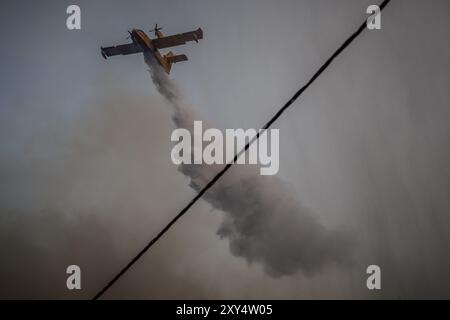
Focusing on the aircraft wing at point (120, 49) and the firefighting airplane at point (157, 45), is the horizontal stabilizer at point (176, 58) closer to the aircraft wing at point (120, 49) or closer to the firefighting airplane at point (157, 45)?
the firefighting airplane at point (157, 45)

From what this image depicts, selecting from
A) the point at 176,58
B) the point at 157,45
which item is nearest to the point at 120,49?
the point at 157,45

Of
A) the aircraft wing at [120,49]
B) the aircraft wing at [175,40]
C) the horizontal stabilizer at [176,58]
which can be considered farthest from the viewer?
the horizontal stabilizer at [176,58]

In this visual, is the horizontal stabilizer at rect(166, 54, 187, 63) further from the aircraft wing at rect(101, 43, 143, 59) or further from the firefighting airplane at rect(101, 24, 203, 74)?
the aircraft wing at rect(101, 43, 143, 59)

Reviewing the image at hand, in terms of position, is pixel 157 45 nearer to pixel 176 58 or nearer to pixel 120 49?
pixel 176 58

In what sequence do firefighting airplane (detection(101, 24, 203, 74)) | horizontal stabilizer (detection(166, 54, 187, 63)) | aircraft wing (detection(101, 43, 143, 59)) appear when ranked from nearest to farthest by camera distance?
firefighting airplane (detection(101, 24, 203, 74)) → aircraft wing (detection(101, 43, 143, 59)) → horizontal stabilizer (detection(166, 54, 187, 63))

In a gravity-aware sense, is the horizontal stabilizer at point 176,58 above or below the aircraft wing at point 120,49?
below

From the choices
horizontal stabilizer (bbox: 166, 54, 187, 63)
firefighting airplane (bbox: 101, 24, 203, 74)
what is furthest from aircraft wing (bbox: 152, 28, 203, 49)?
horizontal stabilizer (bbox: 166, 54, 187, 63)

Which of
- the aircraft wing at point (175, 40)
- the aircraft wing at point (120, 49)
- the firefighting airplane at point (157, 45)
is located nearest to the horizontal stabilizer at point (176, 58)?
the firefighting airplane at point (157, 45)
